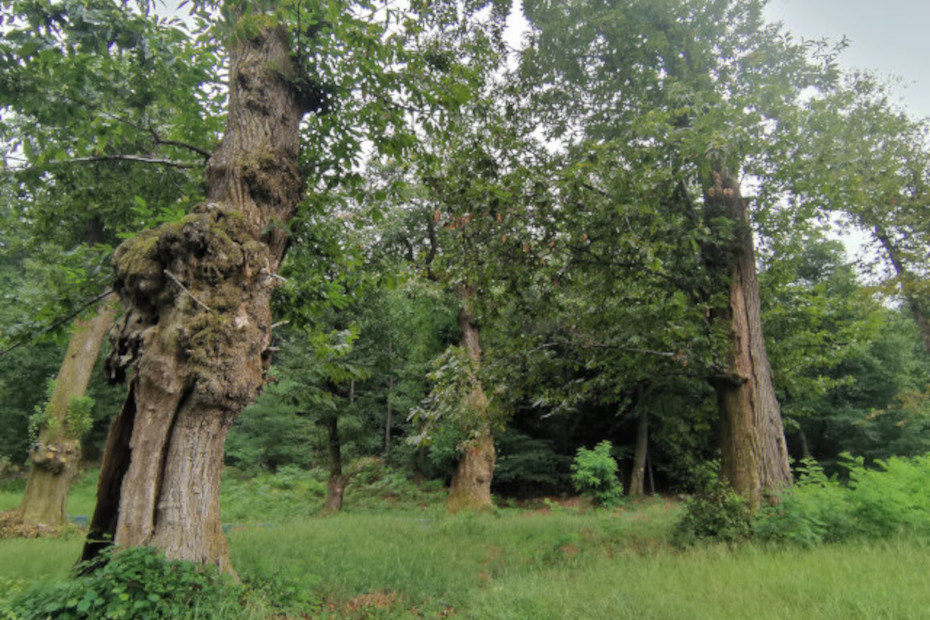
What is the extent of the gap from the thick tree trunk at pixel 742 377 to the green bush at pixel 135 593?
19.4ft

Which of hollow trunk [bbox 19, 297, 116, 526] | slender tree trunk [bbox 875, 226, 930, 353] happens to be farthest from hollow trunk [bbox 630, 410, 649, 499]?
hollow trunk [bbox 19, 297, 116, 526]

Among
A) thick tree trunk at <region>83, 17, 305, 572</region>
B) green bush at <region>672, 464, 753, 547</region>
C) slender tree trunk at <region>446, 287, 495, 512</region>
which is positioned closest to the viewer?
thick tree trunk at <region>83, 17, 305, 572</region>

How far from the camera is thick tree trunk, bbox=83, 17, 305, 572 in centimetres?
335

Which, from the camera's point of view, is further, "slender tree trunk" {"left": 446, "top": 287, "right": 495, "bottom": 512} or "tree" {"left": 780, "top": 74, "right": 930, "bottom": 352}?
"slender tree trunk" {"left": 446, "top": 287, "right": 495, "bottom": 512}

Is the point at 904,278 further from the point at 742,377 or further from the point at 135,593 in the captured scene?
the point at 135,593

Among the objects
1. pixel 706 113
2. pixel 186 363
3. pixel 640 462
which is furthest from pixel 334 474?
pixel 706 113

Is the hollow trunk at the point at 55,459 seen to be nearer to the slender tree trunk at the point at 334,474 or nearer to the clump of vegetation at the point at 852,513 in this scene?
the slender tree trunk at the point at 334,474

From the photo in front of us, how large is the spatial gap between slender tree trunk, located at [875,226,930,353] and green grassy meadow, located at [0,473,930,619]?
819 cm

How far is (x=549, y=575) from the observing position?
484 cm

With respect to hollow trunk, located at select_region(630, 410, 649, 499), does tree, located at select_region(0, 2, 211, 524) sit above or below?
above

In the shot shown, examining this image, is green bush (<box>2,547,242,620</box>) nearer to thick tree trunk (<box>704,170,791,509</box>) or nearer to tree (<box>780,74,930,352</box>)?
thick tree trunk (<box>704,170,791,509</box>)

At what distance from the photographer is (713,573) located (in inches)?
159

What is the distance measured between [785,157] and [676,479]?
17637mm

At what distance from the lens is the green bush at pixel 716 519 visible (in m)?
5.48
